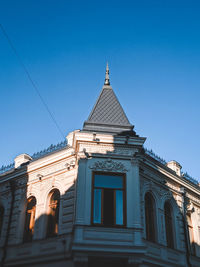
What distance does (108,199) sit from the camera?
51.0 feet

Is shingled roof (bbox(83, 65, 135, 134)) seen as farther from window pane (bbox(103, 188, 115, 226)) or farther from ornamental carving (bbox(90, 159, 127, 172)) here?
window pane (bbox(103, 188, 115, 226))

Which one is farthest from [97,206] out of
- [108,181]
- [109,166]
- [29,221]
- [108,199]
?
[29,221]

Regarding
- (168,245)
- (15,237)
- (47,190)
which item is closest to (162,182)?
(168,245)

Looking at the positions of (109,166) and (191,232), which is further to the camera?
(191,232)

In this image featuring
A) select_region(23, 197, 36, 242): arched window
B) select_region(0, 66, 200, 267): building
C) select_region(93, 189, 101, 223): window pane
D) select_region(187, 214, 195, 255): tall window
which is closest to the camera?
select_region(0, 66, 200, 267): building

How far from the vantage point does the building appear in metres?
14.4

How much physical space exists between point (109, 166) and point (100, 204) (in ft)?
5.92

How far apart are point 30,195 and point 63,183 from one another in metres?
2.48

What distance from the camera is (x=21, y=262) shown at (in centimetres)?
1648

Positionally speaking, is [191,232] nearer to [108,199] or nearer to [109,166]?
[108,199]

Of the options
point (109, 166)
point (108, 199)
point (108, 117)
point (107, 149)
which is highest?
point (108, 117)

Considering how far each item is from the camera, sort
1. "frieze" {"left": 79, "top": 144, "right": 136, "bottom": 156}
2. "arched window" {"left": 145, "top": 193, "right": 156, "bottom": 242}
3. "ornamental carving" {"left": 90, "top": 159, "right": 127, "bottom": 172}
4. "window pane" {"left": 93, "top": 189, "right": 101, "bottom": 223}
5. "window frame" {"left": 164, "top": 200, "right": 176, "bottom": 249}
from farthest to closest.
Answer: "window frame" {"left": 164, "top": 200, "right": 176, "bottom": 249}
"arched window" {"left": 145, "top": 193, "right": 156, "bottom": 242}
"frieze" {"left": 79, "top": 144, "right": 136, "bottom": 156}
"ornamental carving" {"left": 90, "top": 159, "right": 127, "bottom": 172}
"window pane" {"left": 93, "top": 189, "right": 101, "bottom": 223}

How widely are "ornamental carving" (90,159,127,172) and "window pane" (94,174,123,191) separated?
34cm

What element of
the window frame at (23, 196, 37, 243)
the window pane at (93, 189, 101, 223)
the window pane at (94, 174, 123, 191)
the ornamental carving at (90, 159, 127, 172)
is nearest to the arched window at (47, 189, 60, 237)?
the window frame at (23, 196, 37, 243)
